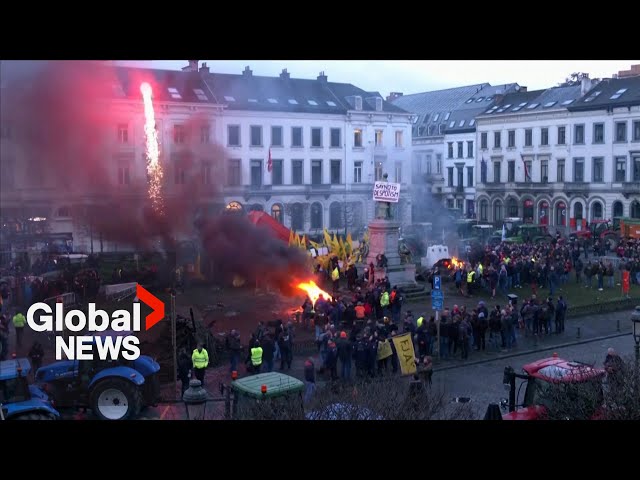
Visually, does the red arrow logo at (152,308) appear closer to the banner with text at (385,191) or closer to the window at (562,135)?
the banner with text at (385,191)

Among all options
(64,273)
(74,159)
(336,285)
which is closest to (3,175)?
(74,159)

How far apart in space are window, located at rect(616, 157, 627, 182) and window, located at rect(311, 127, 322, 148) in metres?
19.4

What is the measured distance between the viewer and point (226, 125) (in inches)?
1590

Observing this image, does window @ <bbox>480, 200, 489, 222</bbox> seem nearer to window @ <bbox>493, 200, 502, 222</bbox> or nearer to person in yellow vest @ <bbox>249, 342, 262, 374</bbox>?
window @ <bbox>493, 200, 502, 222</bbox>

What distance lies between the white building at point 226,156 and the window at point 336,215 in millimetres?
69

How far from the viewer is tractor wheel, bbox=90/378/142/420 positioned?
12977mm

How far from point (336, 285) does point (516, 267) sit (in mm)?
7010

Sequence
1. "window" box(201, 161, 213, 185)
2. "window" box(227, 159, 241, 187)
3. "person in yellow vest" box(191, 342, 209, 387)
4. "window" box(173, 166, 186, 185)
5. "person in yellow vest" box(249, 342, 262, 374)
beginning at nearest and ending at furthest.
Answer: "person in yellow vest" box(191, 342, 209, 387) → "person in yellow vest" box(249, 342, 262, 374) → "window" box(173, 166, 186, 185) → "window" box(201, 161, 213, 185) → "window" box(227, 159, 241, 187)

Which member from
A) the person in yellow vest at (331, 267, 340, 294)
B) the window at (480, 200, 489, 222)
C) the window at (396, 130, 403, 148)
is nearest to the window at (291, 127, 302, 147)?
the window at (396, 130, 403, 148)

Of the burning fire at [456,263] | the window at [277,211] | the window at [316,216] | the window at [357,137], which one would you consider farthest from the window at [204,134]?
the window at [357,137]

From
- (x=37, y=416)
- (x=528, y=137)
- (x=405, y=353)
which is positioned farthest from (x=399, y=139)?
(x=37, y=416)

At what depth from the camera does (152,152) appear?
98.2 feet
